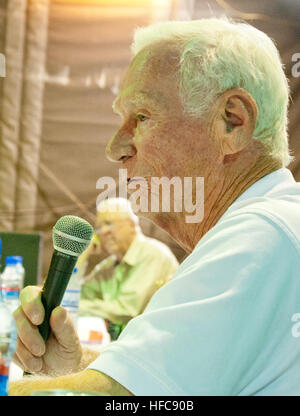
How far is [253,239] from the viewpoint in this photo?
673mm

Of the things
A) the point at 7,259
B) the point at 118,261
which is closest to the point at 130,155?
the point at 7,259

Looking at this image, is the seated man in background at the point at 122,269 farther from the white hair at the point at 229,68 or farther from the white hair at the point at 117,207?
the white hair at the point at 229,68

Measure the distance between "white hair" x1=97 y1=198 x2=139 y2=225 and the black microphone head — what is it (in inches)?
97.2

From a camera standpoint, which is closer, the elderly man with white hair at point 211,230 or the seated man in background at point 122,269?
the elderly man with white hair at point 211,230

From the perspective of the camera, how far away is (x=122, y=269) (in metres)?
3.23

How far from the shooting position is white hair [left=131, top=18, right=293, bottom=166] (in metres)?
0.91

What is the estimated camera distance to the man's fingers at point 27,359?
2.93ft

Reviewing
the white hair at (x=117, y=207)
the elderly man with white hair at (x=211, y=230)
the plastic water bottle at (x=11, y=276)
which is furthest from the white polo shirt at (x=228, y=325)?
the white hair at (x=117, y=207)

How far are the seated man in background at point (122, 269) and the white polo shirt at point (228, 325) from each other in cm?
210

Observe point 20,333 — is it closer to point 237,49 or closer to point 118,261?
point 237,49

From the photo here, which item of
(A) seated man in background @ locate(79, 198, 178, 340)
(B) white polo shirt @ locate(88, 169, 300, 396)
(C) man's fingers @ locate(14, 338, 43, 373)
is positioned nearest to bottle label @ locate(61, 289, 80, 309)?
(A) seated man in background @ locate(79, 198, 178, 340)

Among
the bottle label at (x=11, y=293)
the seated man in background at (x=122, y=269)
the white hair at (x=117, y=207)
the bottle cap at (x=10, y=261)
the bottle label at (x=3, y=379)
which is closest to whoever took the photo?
the bottle label at (x=3, y=379)

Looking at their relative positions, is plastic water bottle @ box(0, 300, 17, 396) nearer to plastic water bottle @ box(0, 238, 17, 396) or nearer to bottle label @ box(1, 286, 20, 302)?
plastic water bottle @ box(0, 238, 17, 396)

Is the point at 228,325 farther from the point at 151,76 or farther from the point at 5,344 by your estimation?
the point at 151,76
